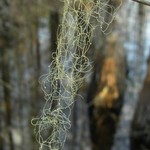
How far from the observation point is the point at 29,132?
3781 millimetres

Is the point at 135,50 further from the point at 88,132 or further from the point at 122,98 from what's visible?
the point at 88,132

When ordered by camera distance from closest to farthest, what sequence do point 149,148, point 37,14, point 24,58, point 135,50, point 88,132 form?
1. point 37,14
2. point 24,58
3. point 149,148
4. point 88,132
5. point 135,50

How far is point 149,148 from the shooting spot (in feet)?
14.0

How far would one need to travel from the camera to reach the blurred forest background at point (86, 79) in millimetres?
Answer: 3455

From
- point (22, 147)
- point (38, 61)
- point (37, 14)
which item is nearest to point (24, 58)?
point (38, 61)

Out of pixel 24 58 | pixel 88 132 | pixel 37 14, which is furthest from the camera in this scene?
pixel 88 132

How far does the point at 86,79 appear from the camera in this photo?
300cm

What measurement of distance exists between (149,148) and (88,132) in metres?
0.64

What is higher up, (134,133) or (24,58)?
(24,58)

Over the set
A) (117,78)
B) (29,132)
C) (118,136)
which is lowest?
(118,136)

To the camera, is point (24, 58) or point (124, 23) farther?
point (124, 23)

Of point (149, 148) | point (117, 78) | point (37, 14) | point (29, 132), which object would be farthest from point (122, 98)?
point (37, 14)

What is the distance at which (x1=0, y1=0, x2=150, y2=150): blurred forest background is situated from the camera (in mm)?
3455

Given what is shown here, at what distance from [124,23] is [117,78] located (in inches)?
22.7
